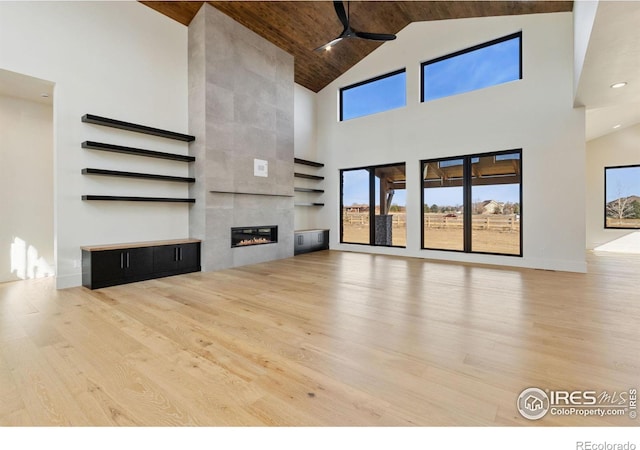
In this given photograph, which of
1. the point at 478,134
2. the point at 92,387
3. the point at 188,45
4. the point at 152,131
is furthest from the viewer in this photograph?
the point at 478,134

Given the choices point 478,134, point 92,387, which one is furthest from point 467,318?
point 478,134

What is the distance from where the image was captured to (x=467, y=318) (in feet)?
9.32

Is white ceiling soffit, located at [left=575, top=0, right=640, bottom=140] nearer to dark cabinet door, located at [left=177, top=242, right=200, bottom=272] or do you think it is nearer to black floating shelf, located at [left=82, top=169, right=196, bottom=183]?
black floating shelf, located at [left=82, top=169, right=196, bottom=183]

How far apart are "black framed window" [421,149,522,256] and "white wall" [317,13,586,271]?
177 millimetres

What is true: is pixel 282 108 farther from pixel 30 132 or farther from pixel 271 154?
pixel 30 132

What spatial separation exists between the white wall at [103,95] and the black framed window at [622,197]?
1048 cm

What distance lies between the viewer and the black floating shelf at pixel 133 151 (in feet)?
A: 13.9

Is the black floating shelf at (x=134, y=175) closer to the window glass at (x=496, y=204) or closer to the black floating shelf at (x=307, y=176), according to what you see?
the black floating shelf at (x=307, y=176)

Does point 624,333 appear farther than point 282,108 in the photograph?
No

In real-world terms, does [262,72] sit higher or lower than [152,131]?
higher

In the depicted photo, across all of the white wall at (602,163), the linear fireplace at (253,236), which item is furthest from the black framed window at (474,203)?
the white wall at (602,163)

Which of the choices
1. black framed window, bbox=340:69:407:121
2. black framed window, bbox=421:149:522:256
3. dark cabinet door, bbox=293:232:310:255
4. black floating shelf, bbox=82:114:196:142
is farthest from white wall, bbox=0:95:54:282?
black framed window, bbox=421:149:522:256

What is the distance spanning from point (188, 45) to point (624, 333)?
7.14 meters
